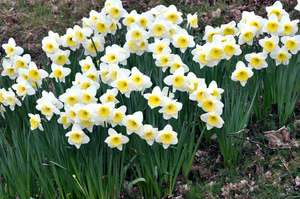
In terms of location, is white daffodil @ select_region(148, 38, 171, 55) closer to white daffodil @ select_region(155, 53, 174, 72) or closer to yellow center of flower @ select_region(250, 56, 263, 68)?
white daffodil @ select_region(155, 53, 174, 72)

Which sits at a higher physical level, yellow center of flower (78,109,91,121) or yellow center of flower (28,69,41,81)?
yellow center of flower (28,69,41,81)

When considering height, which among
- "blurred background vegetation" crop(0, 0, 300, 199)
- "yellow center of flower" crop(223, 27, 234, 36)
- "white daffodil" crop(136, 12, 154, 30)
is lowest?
"blurred background vegetation" crop(0, 0, 300, 199)

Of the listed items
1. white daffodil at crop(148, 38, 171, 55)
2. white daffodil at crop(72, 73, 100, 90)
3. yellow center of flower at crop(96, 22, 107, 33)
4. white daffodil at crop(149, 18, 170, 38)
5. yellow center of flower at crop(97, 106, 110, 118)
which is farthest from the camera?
yellow center of flower at crop(96, 22, 107, 33)

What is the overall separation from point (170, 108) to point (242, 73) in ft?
2.01

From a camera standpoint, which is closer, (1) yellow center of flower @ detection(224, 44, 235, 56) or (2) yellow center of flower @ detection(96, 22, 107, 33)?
(1) yellow center of flower @ detection(224, 44, 235, 56)

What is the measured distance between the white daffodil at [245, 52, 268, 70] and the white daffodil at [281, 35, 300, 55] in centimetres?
17

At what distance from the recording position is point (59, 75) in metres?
3.99

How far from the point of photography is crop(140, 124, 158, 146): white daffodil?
11.1 ft

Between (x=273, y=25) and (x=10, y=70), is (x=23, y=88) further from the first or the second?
(x=273, y=25)

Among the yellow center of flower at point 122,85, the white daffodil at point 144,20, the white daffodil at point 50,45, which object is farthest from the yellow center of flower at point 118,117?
the white daffodil at point 50,45

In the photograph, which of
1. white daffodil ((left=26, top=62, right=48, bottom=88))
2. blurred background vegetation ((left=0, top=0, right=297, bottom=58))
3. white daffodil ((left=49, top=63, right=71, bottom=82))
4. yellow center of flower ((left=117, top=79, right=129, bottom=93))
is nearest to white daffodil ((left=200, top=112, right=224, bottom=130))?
yellow center of flower ((left=117, top=79, right=129, bottom=93))

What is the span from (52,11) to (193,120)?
11.3 feet

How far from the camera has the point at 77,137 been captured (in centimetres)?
335

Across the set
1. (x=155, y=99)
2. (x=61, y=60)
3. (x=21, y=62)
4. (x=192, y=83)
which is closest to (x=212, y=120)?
(x=192, y=83)
